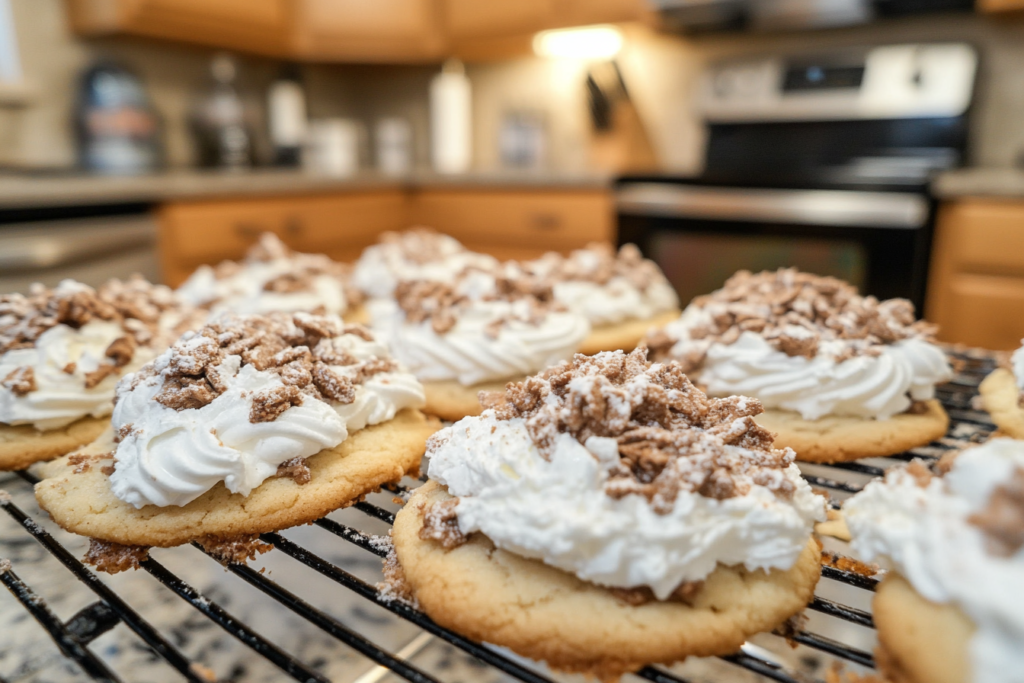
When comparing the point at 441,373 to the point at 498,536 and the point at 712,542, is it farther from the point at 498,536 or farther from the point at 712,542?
the point at 712,542

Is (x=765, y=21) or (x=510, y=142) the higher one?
(x=765, y=21)

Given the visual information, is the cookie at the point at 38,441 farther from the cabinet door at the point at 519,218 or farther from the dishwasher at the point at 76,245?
the cabinet door at the point at 519,218

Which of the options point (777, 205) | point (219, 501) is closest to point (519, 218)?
point (777, 205)

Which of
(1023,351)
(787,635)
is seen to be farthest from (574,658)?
(1023,351)

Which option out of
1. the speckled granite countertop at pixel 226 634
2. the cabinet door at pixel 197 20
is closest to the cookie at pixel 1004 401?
the speckled granite countertop at pixel 226 634

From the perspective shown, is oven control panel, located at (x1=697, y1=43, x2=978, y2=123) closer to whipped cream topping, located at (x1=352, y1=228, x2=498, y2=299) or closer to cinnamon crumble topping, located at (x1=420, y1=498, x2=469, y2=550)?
whipped cream topping, located at (x1=352, y1=228, x2=498, y2=299)
